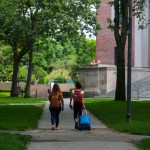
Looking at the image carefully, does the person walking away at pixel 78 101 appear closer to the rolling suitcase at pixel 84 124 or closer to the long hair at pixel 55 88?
the long hair at pixel 55 88

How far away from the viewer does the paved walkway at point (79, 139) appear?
1152 centimetres

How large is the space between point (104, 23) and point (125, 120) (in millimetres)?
40526

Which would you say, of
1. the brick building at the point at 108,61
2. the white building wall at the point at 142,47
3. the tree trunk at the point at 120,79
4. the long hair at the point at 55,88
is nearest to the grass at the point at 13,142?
the long hair at the point at 55,88

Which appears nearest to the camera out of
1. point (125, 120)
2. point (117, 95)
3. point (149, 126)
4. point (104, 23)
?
point (149, 126)

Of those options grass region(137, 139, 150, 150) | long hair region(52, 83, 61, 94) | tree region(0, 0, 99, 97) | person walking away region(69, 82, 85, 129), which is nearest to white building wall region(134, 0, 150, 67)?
tree region(0, 0, 99, 97)

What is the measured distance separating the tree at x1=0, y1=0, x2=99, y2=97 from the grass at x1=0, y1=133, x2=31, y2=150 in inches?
1095

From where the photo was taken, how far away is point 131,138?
13.6 meters

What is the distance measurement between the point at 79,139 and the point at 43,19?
3089 centimetres

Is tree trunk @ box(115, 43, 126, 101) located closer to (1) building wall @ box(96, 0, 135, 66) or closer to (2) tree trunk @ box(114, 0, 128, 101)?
(2) tree trunk @ box(114, 0, 128, 101)

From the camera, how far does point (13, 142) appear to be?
1162cm

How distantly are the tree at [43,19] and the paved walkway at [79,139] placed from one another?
25134 millimetres

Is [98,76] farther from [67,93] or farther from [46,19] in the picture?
[46,19]

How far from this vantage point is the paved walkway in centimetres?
1152

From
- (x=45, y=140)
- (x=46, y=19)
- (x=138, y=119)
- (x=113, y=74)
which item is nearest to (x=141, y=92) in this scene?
(x=113, y=74)
